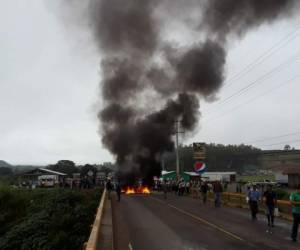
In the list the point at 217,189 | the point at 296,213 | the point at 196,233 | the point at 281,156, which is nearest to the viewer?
the point at 296,213

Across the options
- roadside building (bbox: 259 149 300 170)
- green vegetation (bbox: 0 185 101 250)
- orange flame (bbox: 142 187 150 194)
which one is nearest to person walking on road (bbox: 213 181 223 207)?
green vegetation (bbox: 0 185 101 250)

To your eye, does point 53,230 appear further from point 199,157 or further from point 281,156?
point 281,156

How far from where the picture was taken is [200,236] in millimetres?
14484

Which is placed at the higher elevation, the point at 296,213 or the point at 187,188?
the point at 187,188

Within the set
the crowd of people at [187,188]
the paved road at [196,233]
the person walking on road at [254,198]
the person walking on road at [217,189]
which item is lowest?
the paved road at [196,233]

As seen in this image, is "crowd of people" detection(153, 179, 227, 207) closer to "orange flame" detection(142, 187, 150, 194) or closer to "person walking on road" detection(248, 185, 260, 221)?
"orange flame" detection(142, 187, 150, 194)

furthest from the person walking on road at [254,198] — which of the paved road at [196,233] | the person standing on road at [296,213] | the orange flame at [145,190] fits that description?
the orange flame at [145,190]

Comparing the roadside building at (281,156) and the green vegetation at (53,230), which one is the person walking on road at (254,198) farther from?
the roadside building at (281,156)

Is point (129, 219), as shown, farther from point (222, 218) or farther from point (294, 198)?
point (294, 198)

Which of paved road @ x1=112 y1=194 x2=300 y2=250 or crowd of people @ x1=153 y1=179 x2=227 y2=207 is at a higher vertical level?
crowd of people @ x1=153 y1=179 x2=227 y2=207

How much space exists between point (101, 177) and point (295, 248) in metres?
50.9

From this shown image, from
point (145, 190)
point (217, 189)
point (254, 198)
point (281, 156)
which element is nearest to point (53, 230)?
point (254, 198)

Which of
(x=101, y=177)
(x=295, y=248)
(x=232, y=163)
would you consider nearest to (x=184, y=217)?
(x=295, y=248)

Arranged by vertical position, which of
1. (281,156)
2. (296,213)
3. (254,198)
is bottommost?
(296,213)
